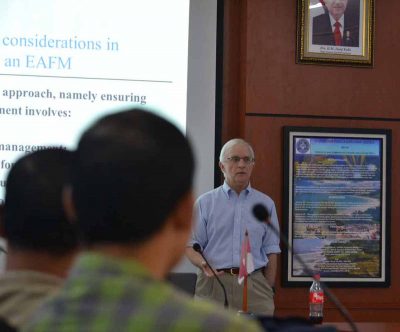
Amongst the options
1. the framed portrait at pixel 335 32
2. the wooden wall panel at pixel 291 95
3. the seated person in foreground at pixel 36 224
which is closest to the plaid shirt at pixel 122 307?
the seated person in foreground at pixel 36 224

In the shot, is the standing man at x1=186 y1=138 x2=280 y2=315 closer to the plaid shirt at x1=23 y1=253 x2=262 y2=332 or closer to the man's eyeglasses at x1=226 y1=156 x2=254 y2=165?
the man's eyeglasses at x1=226 y1=156 x2=254 y2=165

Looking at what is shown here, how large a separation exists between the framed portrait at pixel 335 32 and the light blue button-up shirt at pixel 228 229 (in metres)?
1.16

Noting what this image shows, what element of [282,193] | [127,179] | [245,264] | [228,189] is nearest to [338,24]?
[282,193]

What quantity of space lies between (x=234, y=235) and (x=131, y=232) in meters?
3.94

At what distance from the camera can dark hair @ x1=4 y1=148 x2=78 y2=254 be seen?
4.41 feet

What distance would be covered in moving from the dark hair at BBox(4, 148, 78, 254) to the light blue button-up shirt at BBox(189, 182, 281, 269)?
11.1 feet

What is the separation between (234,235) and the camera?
190 inches

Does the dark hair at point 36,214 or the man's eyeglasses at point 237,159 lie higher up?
the man's eyeglasses at point 237,159

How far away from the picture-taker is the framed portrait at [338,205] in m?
5.45

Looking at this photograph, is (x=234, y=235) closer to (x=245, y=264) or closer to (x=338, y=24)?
(x=245, y=264)

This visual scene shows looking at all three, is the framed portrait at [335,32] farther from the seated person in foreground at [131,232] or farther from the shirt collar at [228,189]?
the seated person in foreground at [131,232]

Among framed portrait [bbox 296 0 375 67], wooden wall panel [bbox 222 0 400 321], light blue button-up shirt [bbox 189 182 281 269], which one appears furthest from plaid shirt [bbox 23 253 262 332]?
framed portrait [bbox 296 0 375 67]

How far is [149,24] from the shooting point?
5156 millimetres

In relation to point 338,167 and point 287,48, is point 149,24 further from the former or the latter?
point 338,167
